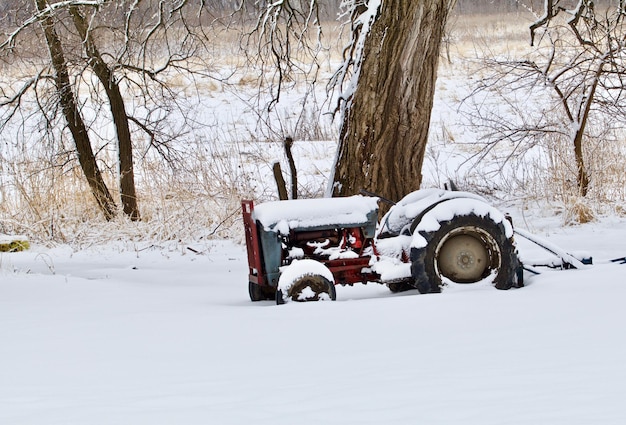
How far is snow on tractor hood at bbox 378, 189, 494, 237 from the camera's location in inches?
200

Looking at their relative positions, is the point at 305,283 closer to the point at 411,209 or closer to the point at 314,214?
the point at 314,214

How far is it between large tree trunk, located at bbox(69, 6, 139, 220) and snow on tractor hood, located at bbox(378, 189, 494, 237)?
441 centimetres

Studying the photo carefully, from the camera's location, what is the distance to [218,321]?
404 centimetres

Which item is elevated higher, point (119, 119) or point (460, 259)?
point (119, 119)

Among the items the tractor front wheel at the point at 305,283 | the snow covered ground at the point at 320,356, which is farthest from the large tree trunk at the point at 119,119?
the tractor front wheel at the point at 305,283

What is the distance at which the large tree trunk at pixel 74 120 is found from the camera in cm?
899

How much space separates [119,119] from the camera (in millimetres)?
9359

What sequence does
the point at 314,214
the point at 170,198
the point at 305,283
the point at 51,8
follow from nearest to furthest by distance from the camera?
the point at 305,283
the point at 314,214
the point at 51,8
the point at 170,198

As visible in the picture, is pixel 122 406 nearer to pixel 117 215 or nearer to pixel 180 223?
pixel 180 223

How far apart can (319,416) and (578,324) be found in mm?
1646

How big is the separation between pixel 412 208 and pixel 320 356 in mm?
2235

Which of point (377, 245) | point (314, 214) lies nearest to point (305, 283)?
point (314, 214)

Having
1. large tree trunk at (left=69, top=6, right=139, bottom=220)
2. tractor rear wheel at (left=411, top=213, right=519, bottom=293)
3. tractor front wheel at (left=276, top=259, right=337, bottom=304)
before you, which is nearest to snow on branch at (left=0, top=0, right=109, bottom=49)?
large tree trunk at (left=69, top=6, right=139, bottom=220)

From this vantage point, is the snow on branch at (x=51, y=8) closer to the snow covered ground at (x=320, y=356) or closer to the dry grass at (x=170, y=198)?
the dry grass at (x=170, y=198)
